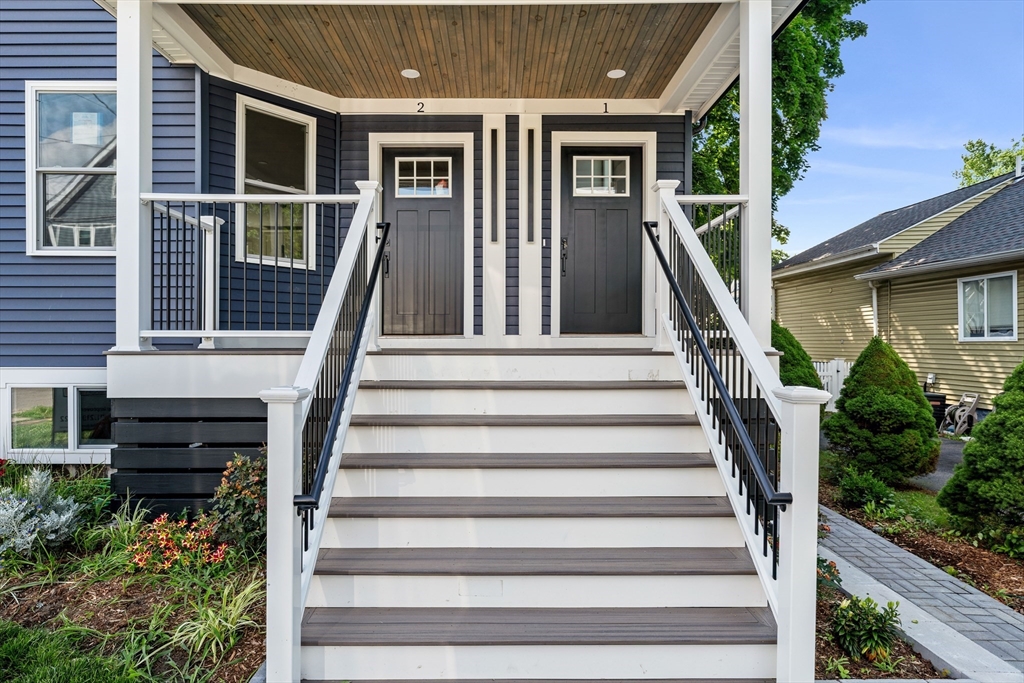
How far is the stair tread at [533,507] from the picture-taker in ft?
8.87

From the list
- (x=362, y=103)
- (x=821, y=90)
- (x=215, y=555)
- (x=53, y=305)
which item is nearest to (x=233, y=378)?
(x=215, y=555)

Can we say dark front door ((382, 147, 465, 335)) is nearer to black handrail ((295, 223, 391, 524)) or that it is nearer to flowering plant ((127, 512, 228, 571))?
black handrail ((295, 223, 391, 524))

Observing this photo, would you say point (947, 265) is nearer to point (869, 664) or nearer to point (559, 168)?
point (559, 168)

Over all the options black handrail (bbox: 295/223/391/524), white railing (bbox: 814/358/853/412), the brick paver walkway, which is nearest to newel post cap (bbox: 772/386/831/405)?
the brick paver walkway

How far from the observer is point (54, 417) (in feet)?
16.0

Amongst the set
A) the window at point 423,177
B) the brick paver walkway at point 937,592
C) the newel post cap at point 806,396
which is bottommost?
the brick paver walkway at point 937,592

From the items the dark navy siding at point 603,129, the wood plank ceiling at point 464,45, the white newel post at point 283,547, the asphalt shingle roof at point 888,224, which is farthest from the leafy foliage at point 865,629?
the asphalt shingle roof at point 888,224

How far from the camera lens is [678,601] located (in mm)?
2475

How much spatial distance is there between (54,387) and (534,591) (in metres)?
4.54

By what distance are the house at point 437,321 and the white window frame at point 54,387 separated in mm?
24

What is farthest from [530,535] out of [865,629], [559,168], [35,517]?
[559,168]

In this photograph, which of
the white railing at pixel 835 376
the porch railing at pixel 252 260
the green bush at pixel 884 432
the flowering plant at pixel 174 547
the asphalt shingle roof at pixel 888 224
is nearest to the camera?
the flowering plant at pixel 174 547

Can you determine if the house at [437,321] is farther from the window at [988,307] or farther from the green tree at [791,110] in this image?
the window at [988,307]

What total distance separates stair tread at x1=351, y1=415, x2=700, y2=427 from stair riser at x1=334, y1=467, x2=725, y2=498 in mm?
279
